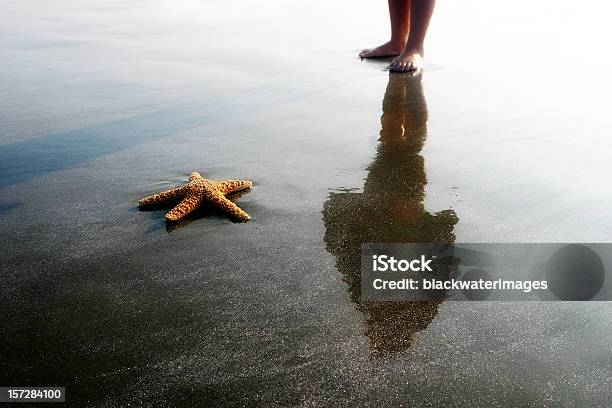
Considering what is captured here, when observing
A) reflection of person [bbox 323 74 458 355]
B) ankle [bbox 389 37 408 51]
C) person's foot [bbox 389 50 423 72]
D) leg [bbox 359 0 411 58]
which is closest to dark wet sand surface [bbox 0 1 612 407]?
reflection of person [bbox 323 74 458 355]

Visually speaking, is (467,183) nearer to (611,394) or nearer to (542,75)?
(611,394)

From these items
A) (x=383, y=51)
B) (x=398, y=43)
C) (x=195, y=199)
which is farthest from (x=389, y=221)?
(x=398, y=43)

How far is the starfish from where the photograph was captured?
2.66 meters

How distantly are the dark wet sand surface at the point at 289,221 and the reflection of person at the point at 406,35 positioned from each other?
230 mm

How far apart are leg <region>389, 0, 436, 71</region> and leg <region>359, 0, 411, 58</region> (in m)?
0.36

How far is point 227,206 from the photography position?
2.72 meters

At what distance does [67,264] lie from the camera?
2.42 m

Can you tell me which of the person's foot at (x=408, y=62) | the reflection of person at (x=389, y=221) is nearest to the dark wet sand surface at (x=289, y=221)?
the reflection of person at (x=389, y=221)

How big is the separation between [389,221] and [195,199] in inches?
38.0

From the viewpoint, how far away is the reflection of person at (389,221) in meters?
2.05

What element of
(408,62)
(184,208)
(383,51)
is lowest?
(184,208)

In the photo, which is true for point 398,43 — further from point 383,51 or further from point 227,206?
point 227,206

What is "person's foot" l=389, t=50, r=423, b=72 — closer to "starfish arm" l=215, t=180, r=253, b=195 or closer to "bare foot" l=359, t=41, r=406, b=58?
"bare foot" l=359, t=41, r=406, b=58

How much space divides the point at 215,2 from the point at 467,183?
718 cm
